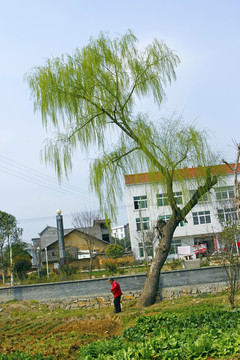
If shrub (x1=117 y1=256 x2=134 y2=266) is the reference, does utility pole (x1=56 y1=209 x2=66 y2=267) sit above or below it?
above

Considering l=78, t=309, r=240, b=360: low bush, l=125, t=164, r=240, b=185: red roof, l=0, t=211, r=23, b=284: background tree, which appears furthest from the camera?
l=0, t=211, r=23, b=284: background tree

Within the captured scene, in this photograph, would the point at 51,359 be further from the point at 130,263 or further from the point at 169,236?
the point at 130,263

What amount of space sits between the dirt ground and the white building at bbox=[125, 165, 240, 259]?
363 cm

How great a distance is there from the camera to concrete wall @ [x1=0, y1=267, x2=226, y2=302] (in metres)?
14.1

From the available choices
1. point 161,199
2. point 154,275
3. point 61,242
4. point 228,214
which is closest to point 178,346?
point 161,199

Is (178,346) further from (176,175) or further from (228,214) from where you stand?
(228,214)

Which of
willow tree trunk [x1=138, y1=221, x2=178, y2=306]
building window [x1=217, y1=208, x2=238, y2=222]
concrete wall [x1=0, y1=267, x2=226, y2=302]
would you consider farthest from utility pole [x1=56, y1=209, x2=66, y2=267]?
building window [x1=217, y1=208, x2=238, y2=222]

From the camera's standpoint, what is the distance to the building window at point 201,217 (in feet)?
112

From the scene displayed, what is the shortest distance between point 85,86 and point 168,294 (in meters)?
7.92

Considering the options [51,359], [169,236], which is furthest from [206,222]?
[51,359]

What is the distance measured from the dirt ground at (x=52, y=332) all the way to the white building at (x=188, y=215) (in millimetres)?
3633

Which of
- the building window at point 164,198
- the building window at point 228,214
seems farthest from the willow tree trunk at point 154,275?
the building window at point 228,214

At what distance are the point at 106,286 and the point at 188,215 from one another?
20049 millimetres

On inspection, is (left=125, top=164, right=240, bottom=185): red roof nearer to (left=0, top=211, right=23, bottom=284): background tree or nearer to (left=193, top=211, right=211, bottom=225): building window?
(left=0, top=211, right=23, bottom=284): background tree
